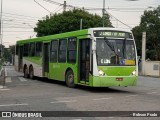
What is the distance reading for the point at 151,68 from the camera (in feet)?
146

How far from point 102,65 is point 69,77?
11.0 feet

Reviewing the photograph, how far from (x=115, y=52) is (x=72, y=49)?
2.86 m

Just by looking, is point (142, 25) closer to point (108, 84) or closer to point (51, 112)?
point (108, 84)

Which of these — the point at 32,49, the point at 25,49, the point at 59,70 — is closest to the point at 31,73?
the point at 32,49

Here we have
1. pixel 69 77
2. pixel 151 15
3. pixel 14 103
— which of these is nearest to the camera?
pixel 14 103

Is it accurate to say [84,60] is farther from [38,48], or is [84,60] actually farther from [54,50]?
[38,48]

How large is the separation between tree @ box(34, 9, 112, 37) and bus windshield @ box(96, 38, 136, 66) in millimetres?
34161

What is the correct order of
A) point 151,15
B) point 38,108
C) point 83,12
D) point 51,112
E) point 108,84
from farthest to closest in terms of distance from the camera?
point 151,15, point 83,12, point 108,84, point 38,108, point 51,112

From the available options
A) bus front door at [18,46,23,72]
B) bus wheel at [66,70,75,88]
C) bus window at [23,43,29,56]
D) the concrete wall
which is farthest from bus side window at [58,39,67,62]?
the concrete wall

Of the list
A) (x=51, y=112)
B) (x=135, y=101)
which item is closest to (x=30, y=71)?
(x=135, y=101)

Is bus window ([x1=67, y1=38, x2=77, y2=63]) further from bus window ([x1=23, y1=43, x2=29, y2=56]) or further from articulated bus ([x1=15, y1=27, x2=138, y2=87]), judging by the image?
bus window ([x1=23, y1=43, x2=29, y2=56])

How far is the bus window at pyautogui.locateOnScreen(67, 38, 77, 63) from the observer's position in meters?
20.4

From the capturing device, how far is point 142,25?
73.8 metres

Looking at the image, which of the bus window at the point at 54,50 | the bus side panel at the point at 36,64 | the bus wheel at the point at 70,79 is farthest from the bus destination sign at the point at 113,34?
the bus side panel at the point at 36,64
